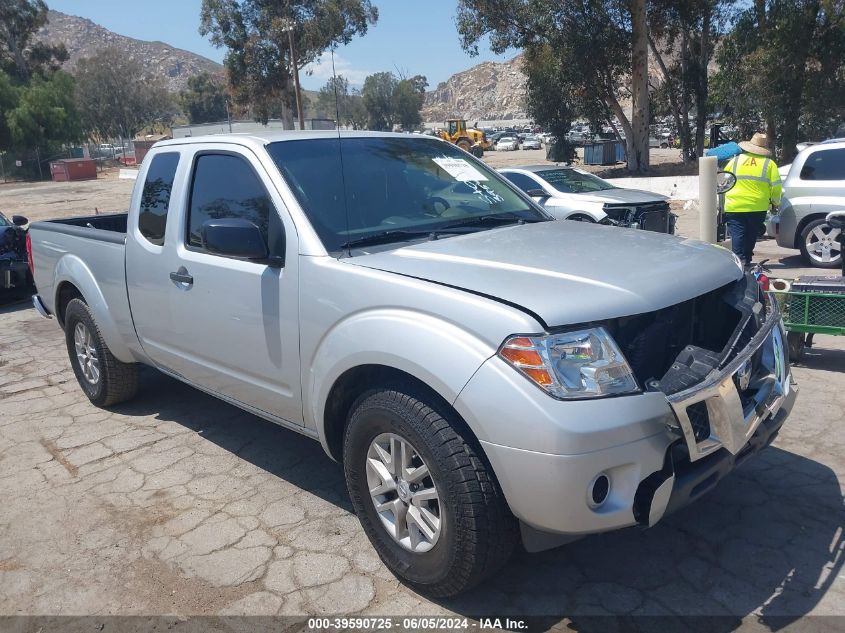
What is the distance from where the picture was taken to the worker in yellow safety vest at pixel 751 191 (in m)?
8.62

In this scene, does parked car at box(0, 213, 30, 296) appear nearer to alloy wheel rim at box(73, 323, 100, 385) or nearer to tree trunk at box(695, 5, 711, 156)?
alloy wheel rim at box(73, 323, 100, 385)

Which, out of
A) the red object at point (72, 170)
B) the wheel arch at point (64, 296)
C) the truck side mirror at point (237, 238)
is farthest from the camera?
the red object at point (72, 170)

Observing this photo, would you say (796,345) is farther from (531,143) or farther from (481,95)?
(481,95)

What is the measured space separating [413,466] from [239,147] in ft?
6.59

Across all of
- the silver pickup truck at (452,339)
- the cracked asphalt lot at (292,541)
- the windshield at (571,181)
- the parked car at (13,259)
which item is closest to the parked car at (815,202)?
the windshield at (571,181)

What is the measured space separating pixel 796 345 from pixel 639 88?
20354 mm

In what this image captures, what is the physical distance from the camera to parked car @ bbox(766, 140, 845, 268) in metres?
10.2

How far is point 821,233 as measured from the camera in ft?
33.8

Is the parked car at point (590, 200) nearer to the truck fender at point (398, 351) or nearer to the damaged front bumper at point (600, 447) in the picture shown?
the truck fender at point (398, 351)

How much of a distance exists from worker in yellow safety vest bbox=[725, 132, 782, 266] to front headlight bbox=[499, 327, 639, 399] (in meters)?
6.69

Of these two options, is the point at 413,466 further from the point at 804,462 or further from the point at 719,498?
the point at 804,462

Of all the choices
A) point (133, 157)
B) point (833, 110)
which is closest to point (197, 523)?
point (833, 110)

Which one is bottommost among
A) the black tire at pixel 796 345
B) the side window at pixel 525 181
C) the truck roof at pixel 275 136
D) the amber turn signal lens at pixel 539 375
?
the black tire at pixel 796 345

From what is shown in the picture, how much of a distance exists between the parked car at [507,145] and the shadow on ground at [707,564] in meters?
62.0
